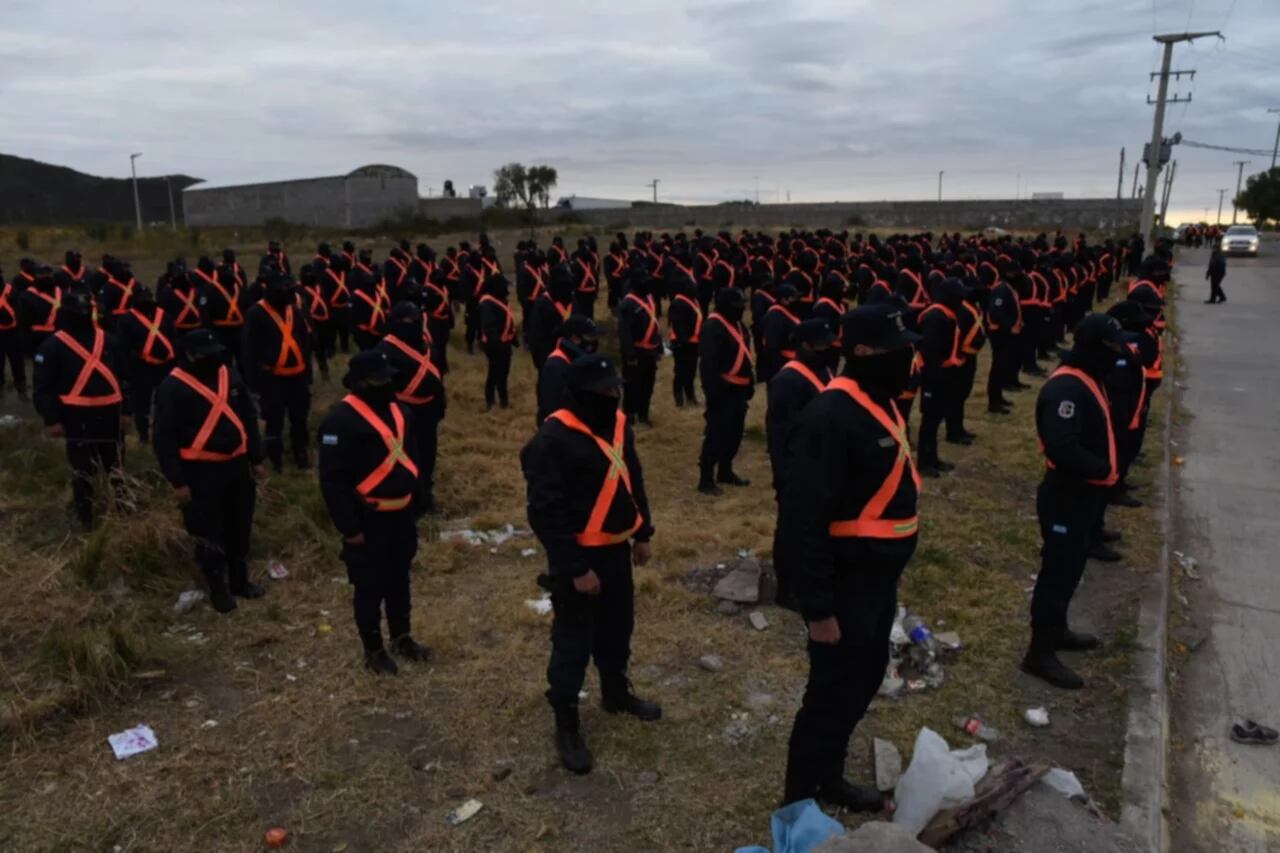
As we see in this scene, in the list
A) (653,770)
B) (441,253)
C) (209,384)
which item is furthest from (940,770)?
(441,253)

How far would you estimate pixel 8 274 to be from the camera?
2438 cm

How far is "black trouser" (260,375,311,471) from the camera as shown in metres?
8.05

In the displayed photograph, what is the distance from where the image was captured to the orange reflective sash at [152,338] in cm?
852

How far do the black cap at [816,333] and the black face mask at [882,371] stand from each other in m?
2.20

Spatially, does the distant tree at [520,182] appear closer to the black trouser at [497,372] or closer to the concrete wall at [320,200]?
the concrete wall at [320,200]

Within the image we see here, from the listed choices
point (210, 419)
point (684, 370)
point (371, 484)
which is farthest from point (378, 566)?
point (684, 370)

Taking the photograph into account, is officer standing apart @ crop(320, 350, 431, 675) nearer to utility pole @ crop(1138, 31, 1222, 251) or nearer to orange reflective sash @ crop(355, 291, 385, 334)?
orange reflective sash @ crop(355, 291, 385, 334)

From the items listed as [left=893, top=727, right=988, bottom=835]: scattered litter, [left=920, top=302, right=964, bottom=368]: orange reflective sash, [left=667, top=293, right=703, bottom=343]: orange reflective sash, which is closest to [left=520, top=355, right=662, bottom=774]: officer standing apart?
[left=893, top=727, right=988, bottom=835]: scattered litter

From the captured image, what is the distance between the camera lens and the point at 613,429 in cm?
393

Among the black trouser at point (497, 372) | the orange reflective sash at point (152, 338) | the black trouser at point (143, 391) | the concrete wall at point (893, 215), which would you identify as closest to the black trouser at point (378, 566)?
the orange reflective sash at point (152, 338)

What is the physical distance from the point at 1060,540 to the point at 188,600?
5.37 m

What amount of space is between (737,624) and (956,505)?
3165mm

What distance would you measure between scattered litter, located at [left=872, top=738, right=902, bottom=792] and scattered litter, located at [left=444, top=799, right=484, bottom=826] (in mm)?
1765

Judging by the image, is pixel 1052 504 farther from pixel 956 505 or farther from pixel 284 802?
pixel 284 802
